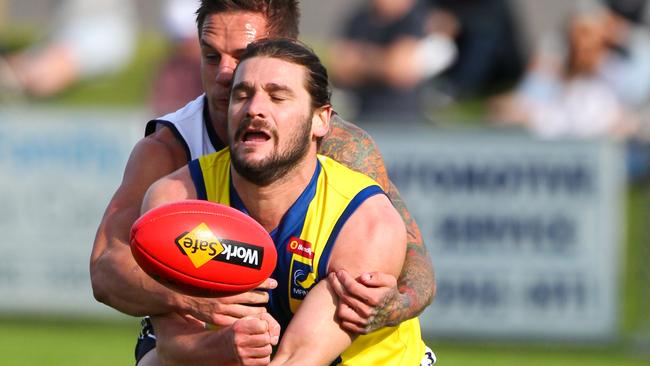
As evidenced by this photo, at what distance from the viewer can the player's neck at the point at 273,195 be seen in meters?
5.21

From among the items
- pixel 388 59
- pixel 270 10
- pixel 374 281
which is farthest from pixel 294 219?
Answer: pixel 388 59

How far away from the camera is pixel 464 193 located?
443 inches

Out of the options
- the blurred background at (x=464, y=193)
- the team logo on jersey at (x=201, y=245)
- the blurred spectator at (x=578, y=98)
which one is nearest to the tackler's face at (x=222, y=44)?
the team logo on jersey at (x=201, y=245)

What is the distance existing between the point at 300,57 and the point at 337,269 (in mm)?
755

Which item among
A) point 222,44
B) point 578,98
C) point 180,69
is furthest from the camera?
point 578,98

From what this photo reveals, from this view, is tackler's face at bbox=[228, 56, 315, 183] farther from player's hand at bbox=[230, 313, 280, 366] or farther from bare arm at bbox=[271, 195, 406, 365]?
player's hand at bbox=[230, 313, 280, 366]

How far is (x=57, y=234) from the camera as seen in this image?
39.5 feet

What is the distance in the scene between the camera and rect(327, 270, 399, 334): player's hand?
16.6ft

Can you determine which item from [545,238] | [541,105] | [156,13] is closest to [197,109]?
[545,238]

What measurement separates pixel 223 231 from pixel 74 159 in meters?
7.38

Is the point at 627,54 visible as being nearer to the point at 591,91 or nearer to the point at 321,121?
the point at 591,91

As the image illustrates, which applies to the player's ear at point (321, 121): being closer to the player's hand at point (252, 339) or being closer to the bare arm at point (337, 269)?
the bare arm at point (337, 269)

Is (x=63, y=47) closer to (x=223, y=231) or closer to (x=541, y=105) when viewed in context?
(x=541, y=105)

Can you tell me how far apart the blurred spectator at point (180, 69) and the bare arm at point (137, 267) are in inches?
209
